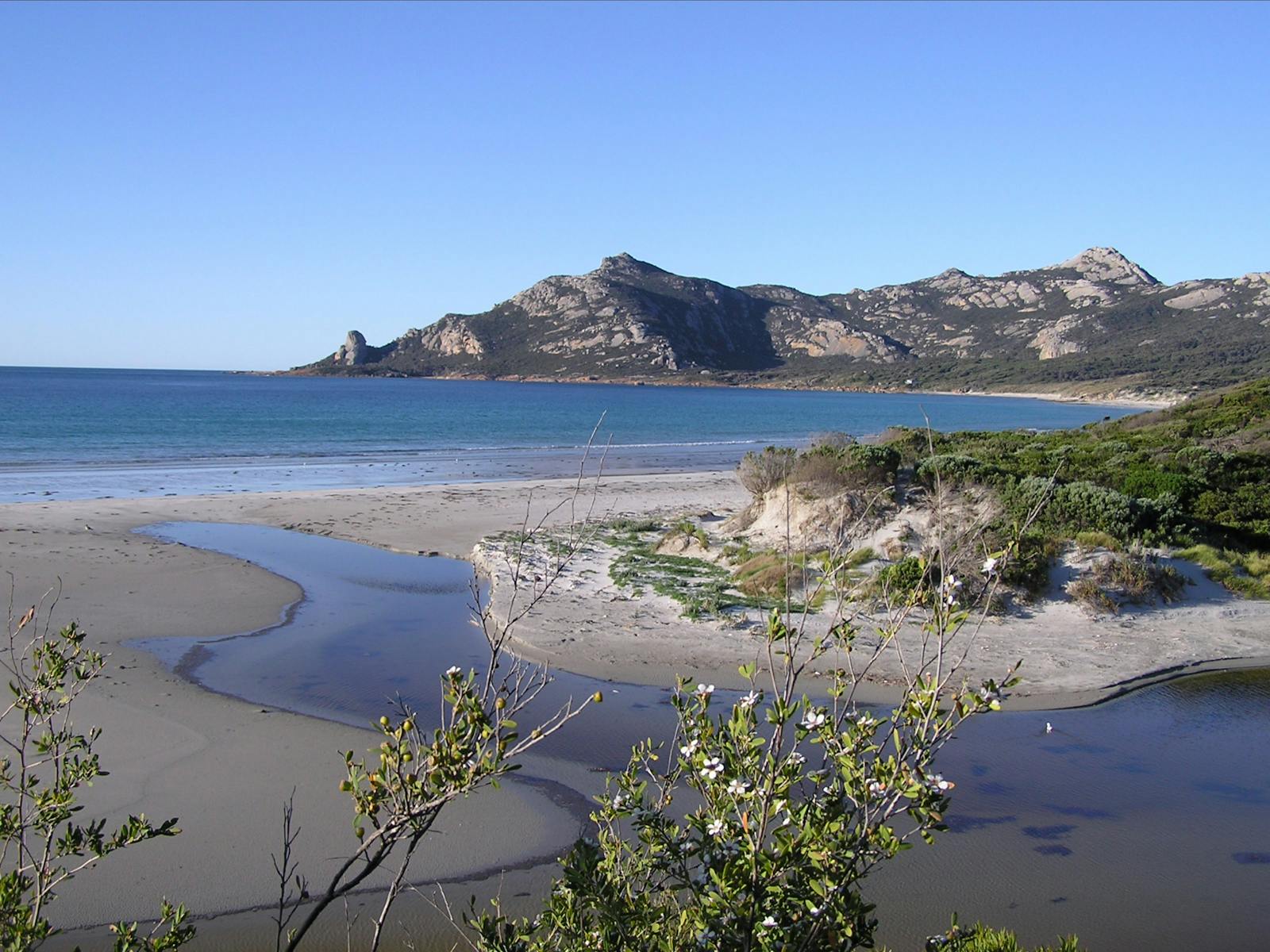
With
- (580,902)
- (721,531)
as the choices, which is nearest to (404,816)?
(580,902)

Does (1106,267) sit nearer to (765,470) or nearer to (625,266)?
(625,266)

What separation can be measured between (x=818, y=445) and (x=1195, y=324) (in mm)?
132869

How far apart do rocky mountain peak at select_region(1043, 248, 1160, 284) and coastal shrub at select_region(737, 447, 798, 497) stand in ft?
553

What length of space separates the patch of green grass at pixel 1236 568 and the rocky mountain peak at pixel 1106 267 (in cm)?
16962

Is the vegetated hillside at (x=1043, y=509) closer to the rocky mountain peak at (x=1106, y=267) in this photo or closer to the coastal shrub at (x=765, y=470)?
the coastal shrub at (x=765, y=470)

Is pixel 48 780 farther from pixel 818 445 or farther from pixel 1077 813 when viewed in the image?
pixel 818 445

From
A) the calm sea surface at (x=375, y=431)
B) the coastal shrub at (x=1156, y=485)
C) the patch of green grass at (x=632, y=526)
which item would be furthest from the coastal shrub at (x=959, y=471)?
the calm sea surface at (x=375, y=431)

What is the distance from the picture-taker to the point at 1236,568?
1436cm

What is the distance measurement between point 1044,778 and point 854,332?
163491 mm

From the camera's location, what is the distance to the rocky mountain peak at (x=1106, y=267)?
168000mm

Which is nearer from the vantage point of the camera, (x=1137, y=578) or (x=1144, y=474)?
(x=1137, y=578)

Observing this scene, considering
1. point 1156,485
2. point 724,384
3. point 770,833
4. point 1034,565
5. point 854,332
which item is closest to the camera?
point 770,833

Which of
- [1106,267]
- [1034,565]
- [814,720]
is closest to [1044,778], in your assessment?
[1034,565]

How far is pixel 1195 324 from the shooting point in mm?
128500
